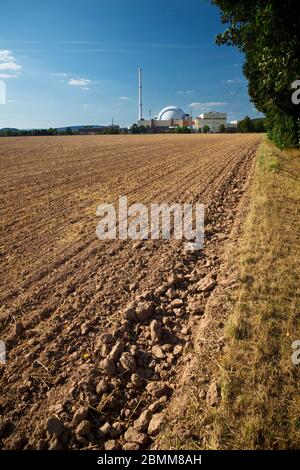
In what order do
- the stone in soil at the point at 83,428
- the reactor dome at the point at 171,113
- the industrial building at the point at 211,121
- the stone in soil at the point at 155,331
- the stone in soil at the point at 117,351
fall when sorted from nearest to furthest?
the stone in soil at the point at 83,428
the stone in soil at the point at 117,351
the stone in soil at the point at 155,331
the industrial building at the point at 211,121
the reactor dome at the point at 171,113

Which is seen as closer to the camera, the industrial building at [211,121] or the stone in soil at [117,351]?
the stone in soil at [117,351]

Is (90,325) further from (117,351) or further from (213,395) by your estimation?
(213,395)

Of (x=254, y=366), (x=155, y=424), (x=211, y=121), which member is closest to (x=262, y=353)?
(x=254, y=366)

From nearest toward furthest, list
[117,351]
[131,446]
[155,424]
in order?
[131,446], [155,424], [117,351]

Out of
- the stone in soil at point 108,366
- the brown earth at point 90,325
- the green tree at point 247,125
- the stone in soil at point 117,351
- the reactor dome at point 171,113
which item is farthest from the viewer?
the reactor dome at point 171,113

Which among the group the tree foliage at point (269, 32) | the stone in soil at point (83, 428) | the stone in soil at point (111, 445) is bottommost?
the stone in soil at point (111, 445)

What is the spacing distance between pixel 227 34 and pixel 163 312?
10.2 meters

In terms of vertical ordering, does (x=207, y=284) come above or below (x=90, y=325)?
above

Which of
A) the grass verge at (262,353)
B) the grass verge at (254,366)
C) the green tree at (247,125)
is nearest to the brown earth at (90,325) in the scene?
the grass verge at (254,366)

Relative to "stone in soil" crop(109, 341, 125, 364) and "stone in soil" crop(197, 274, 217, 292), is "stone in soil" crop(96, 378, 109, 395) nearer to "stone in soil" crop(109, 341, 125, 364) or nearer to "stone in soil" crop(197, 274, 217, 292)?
"stone in soil" crop(109, 341, 125, 364)

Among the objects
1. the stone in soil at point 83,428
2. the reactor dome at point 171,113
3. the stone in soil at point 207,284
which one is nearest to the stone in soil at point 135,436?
the stone in soil at point 83,428

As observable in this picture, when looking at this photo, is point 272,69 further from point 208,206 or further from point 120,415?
point 120,415

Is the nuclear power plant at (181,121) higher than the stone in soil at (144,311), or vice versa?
the nuclear power plant at (181,121)

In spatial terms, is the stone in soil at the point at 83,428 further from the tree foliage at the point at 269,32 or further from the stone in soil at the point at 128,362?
the tree foliage at the point at 269,32
